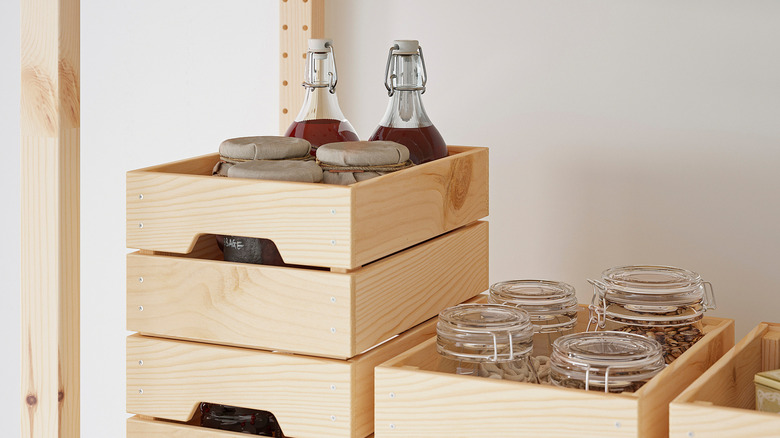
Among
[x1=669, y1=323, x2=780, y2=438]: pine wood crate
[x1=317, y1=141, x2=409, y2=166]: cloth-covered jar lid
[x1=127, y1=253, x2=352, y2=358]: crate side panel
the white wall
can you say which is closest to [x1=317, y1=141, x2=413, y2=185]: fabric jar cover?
[x1=317, y1=141, x2=409, y2=166]: cloth-covered jar lid

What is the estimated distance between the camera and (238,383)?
0.96 metres

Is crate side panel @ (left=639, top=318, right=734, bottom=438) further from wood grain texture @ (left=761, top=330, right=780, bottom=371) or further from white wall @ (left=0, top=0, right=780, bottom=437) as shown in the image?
white wall @ (left=0, top=0, right=780, bottom=437)

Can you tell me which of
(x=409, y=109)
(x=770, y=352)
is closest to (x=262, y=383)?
(x=409, y=109)

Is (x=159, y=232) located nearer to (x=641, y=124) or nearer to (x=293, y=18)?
(x=293, y=18)

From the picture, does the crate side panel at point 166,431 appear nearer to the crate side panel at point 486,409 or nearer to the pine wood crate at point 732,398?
the crate side panel at point 486,409

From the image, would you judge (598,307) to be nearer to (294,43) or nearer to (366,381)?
(366,381)

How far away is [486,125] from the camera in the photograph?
146cm

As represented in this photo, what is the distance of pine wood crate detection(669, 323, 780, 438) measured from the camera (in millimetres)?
736

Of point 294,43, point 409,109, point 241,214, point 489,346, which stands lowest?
point 489,346

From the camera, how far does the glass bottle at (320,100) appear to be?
1.12m

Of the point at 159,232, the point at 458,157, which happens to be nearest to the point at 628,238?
the point at 458,157

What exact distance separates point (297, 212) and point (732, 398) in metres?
0.43

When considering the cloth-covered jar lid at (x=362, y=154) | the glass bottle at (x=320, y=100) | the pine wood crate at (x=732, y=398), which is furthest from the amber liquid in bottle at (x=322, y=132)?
the pine wood crate at (x=732, y=398)

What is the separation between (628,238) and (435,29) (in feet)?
1.37
